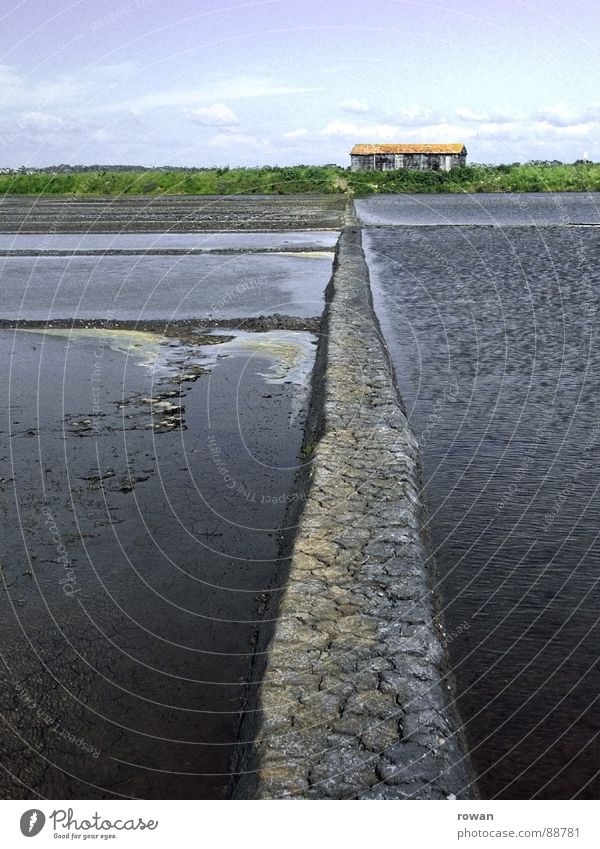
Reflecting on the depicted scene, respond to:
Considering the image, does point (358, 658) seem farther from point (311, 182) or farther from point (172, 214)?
point (311, 182)

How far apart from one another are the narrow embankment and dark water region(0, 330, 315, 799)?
71 cm

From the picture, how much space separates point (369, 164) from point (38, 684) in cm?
10574

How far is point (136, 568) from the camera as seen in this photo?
930 cm

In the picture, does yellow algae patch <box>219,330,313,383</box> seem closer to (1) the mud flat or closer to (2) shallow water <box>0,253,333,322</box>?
(2) shallow water <box>0,253,333,322</box>

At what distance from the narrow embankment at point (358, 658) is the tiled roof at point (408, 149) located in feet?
324

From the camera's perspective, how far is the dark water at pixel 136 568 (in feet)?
21.5

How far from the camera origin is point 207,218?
64062mm
